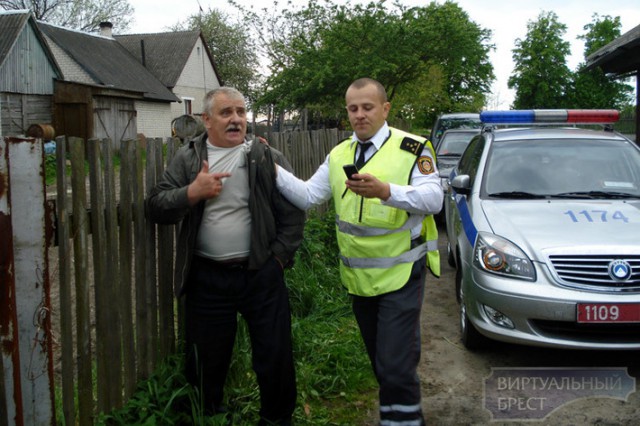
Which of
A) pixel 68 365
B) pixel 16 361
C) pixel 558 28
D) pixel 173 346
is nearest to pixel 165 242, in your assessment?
pixel 173 346

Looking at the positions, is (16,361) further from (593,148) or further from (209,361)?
(593,148)

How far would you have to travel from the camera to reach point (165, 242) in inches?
143

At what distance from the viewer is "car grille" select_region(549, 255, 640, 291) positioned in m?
4.06

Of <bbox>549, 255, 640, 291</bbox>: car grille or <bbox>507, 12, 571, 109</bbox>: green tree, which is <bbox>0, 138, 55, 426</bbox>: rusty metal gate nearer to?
<bbox>549, 255, 640, 291</bbox>: car grille

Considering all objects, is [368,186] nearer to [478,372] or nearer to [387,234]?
[387,234]

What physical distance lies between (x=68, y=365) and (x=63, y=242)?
1.89 ft

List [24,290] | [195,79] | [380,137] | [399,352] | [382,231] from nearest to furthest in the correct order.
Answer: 1. [24,290]
2. [399,352]
3. [382,231]
4. [380,137]
5. [195,79]

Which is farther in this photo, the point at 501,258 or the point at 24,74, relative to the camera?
Result: the point at 24,74

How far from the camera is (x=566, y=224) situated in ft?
14.7

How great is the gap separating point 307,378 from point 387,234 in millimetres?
1469

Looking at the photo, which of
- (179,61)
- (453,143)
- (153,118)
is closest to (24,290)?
(453,143)

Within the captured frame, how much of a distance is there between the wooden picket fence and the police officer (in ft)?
2.66

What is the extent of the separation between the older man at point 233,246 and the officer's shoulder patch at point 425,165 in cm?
71

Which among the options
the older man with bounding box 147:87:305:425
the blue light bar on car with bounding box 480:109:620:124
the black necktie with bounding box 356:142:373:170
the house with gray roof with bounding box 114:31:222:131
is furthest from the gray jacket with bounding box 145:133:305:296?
the house with gray roof with bounding box 114:31:222:131
